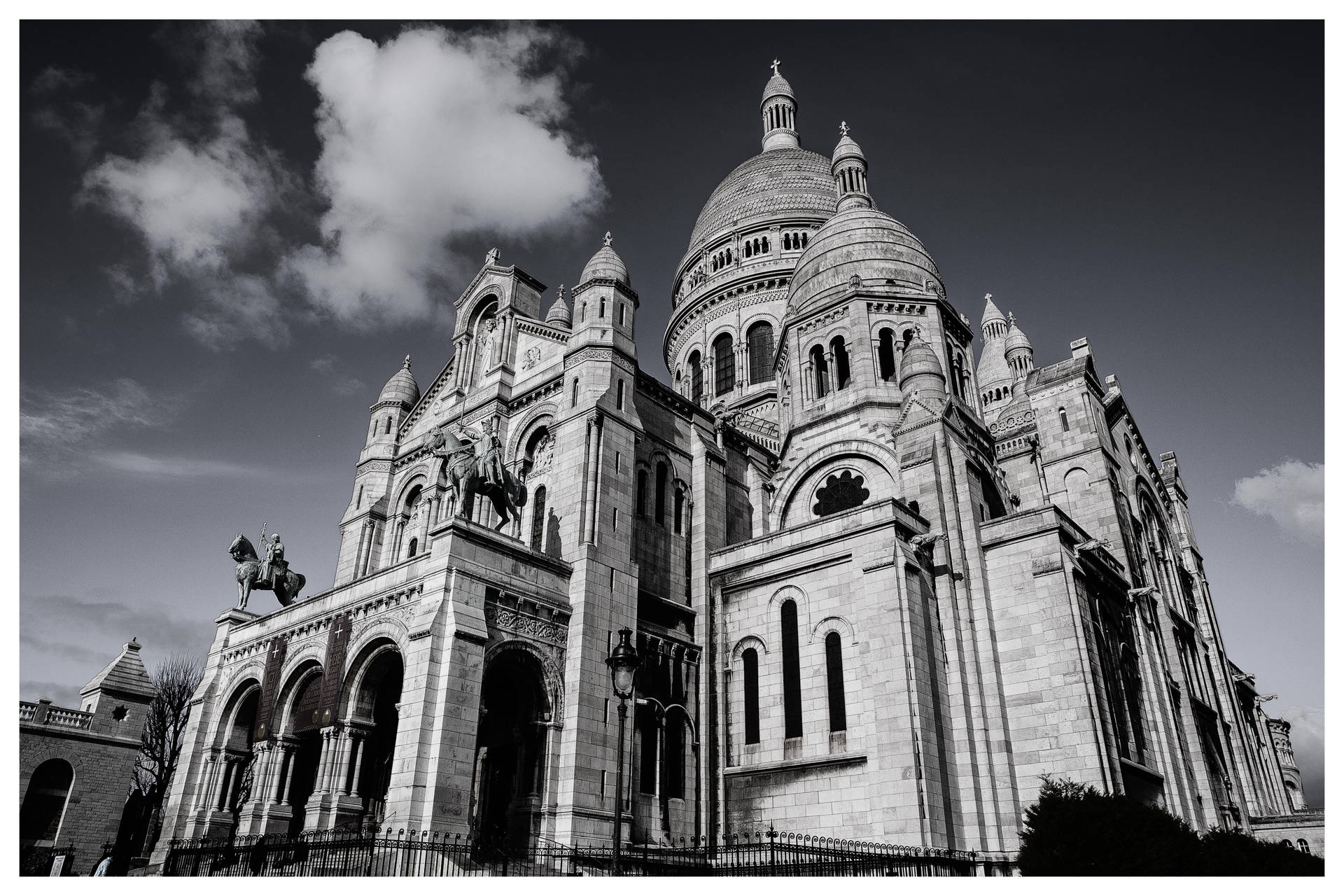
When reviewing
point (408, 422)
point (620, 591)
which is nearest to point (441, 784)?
point (620, 591)

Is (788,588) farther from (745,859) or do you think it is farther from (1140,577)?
(1140,577)

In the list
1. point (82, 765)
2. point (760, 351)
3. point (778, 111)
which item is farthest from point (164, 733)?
point (778, 111)

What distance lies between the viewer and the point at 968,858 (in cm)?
2241

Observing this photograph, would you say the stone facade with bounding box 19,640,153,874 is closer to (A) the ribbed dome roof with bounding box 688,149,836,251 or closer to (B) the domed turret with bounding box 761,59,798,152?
(A) the ribbed dome roof with bounding box 688,149,836,251

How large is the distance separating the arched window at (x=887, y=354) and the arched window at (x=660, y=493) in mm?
10024

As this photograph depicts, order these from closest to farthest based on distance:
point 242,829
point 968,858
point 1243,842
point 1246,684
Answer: point 1243,842 < point 968,858 < point 242,829 < point 1246,684

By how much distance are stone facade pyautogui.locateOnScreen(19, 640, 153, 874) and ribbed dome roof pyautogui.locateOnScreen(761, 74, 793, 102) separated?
59.2m

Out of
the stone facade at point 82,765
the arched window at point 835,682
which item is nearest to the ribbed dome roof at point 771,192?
the arched window at point 835,682

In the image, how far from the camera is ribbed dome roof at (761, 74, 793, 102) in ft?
230

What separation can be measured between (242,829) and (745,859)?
45.8ft

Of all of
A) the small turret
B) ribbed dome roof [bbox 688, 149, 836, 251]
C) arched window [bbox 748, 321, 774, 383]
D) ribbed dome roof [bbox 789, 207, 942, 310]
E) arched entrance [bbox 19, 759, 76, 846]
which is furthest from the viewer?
ribbed dome roof [bbox 688, 149, 836, 251]

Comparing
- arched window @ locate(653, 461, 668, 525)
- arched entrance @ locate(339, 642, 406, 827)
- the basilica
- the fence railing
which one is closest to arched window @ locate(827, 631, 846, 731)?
the basilica

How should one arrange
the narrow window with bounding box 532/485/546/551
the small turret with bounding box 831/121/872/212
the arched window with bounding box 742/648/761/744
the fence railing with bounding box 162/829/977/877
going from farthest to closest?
the small turret with bounding box 831/121/872/212 < the narrow window with bounding box 532/485/546/551 < the arched window with bounding box 742/648/761/744 < the fence railing with bounding box 162/829/977/877

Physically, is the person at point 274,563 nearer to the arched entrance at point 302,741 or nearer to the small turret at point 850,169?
the arched entrance at point 302,741
